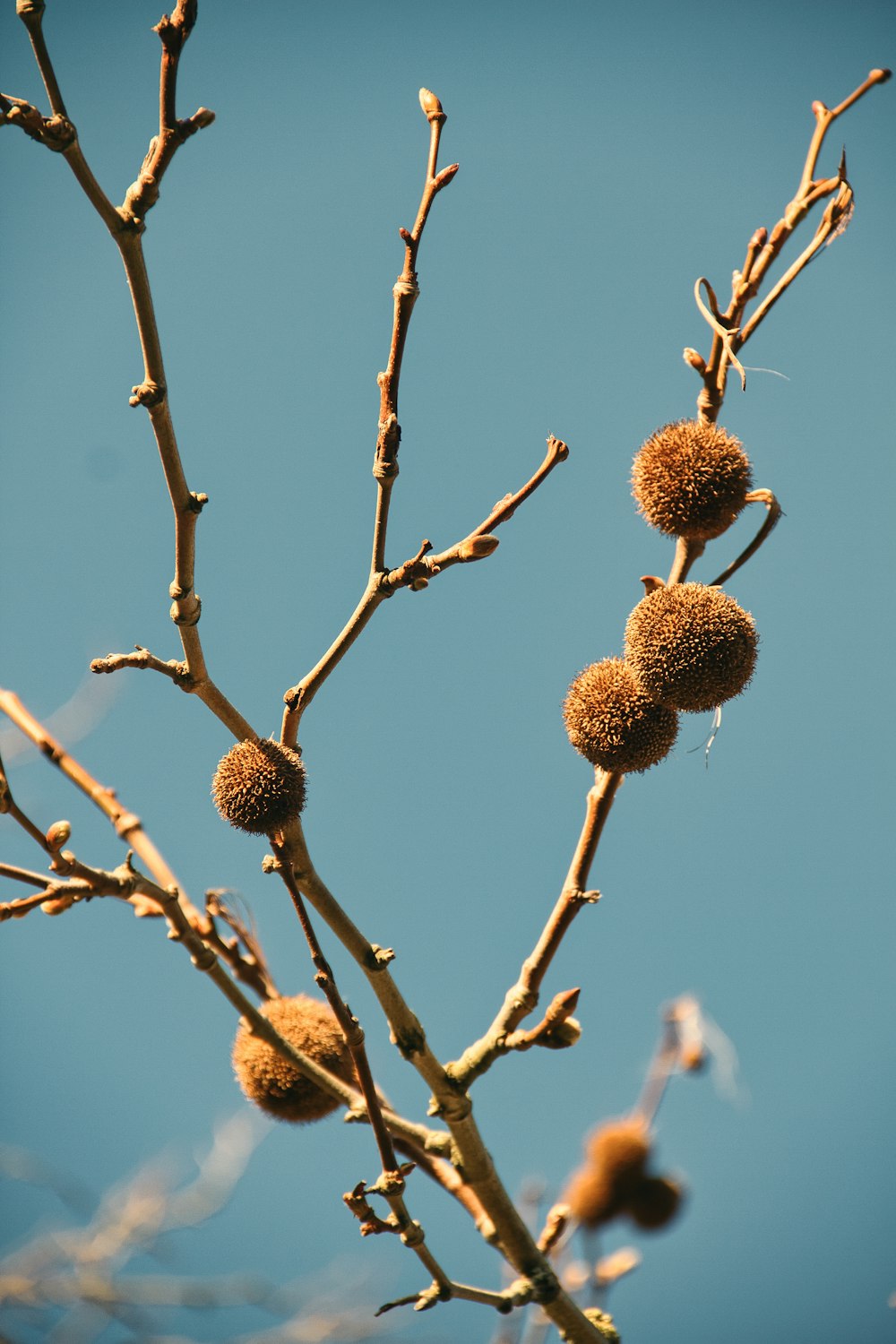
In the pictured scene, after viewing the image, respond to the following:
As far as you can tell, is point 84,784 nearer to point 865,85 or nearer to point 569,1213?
point 569,1213

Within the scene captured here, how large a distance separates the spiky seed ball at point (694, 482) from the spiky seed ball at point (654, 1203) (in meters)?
2.09

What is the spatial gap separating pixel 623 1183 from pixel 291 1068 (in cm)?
155

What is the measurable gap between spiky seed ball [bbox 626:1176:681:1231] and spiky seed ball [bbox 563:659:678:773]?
1.80 metres

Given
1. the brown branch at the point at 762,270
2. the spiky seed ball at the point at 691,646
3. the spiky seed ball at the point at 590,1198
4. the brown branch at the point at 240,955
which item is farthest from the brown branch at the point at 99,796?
the spiky seed ball at the point at 590,1198

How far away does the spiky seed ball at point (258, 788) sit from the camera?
1566 millimetres

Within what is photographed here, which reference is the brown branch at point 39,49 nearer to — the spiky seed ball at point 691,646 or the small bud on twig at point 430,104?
the small bud on twig at point 430,104

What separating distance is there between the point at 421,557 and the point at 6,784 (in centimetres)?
68

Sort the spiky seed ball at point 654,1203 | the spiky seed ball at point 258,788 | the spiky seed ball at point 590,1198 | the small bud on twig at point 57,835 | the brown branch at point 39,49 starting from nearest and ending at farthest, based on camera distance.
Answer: the brown branch at point 39,49
the small bud on twig at point 57,835
the spiky seed ball at point 258,788
the spiky seed ball at point 590,1198
the spiky seed ball at point 654,1203

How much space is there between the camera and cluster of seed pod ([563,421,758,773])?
6.04 ft

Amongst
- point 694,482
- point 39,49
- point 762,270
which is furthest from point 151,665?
point 762,270

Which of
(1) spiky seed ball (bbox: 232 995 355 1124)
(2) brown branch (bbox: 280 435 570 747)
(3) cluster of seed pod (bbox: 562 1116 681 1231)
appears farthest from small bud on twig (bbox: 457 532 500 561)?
(3) cluster of seed pod (bbox: 562 1116 681 1231)

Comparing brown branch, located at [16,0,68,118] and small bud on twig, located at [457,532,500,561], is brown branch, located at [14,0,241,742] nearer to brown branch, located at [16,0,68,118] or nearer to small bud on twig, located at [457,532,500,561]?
brown branch, located at [16,0,68,118]

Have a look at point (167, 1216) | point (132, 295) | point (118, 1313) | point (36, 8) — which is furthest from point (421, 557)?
point (167, 1216)

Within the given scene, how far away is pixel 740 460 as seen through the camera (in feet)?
6.49
